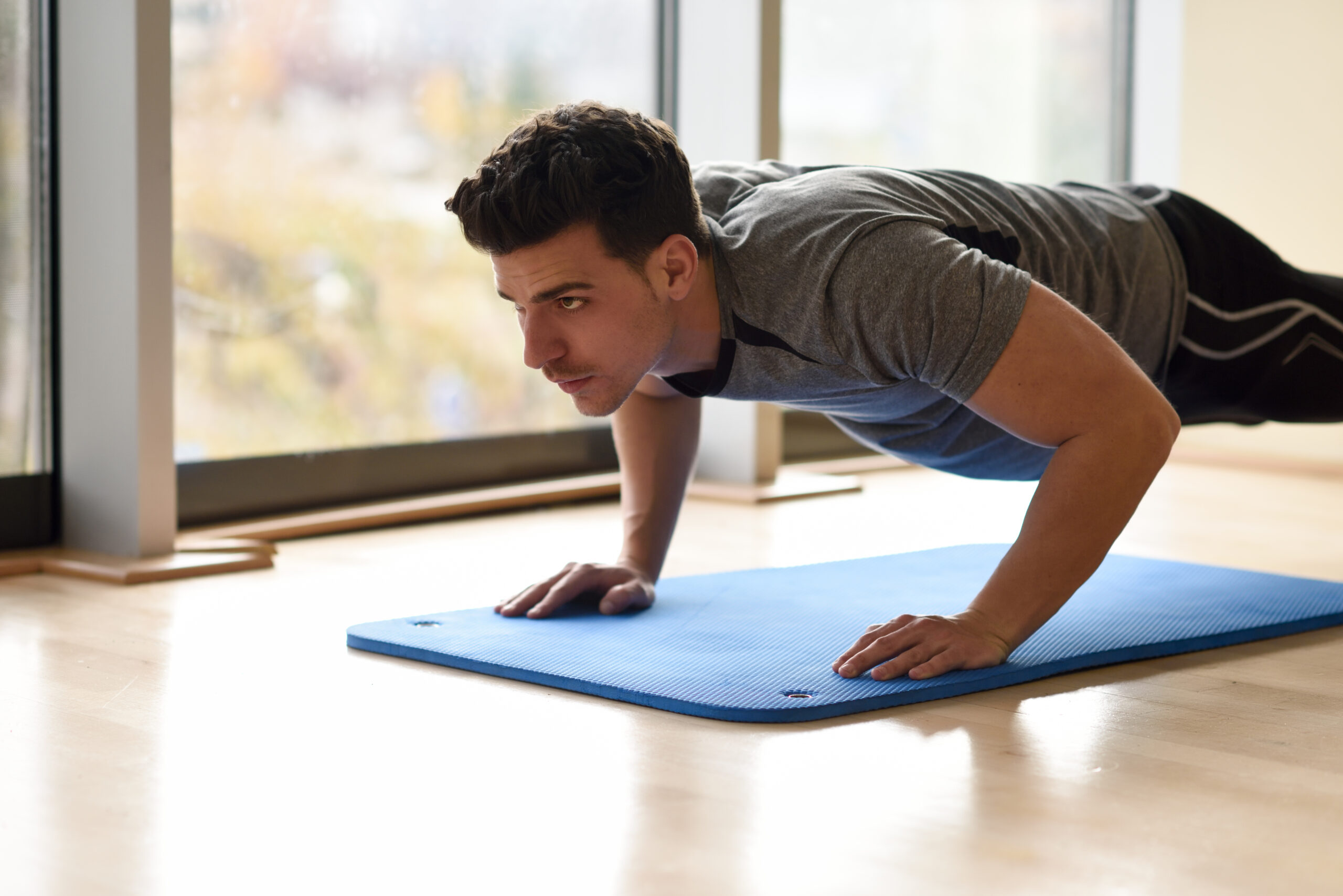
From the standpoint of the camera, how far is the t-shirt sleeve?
1.35 metres

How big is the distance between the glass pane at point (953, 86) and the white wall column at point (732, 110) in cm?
40

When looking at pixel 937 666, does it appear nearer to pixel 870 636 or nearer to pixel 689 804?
pixel 870 636

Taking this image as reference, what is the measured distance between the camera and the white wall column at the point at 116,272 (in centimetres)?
213

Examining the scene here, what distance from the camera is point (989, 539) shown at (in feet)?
8.38

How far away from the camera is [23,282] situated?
2.24 metres

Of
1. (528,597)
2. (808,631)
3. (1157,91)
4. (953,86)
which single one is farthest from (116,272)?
(1157,91)

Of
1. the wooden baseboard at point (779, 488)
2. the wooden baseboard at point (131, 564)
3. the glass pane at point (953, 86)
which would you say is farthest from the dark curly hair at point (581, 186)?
the glass pane at point (953, 86)

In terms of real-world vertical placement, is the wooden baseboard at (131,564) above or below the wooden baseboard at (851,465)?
above

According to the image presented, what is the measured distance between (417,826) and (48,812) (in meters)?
0.27

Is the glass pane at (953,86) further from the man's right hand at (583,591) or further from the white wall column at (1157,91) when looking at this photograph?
the man's right hand at (583,591)

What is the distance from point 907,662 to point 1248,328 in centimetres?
80

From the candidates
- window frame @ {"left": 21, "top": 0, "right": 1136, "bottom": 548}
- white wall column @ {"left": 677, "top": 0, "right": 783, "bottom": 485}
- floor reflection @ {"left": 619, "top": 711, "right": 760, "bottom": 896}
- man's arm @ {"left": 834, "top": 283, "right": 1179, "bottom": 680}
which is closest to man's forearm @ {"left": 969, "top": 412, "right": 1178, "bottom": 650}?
man's arm @ {"left": 834, "top": 283, "right": 1179, "bottom": 680}

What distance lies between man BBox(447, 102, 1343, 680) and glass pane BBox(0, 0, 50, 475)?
3.22 ft

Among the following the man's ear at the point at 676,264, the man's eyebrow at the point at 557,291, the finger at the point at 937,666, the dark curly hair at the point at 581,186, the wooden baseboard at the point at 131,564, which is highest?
the dark curly hair at the point at 581,186
